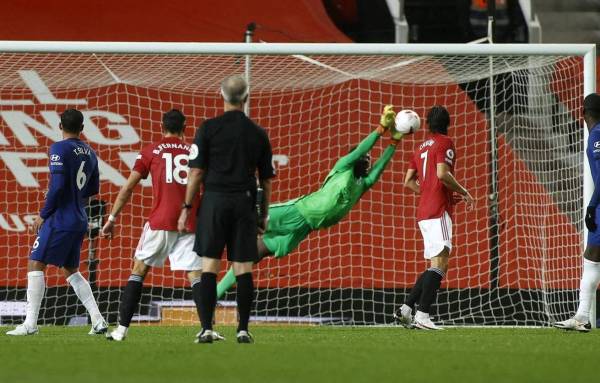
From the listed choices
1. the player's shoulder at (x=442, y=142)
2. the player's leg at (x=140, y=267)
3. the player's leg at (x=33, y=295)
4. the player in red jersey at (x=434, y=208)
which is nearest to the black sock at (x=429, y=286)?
the player in red jersey at (x=434, y=208)

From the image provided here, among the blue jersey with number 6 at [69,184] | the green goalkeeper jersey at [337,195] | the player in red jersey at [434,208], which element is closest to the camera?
the blue jersey with number 6 at [69,184]

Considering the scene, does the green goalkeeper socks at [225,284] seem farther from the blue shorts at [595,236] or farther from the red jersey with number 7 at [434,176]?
the blue shorts at [595,236]

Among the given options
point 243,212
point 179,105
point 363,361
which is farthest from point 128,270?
point 363,361

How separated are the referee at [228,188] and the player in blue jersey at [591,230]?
10.0 ft

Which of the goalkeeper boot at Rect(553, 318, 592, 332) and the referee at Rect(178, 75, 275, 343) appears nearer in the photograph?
the referee at Rect(178, 75, 275, 343)

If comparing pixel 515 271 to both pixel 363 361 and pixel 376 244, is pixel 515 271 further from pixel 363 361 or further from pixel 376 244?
pixel 363 361

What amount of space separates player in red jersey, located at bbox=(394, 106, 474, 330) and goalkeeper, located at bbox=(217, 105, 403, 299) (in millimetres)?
594

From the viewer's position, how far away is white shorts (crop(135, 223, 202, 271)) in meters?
9.56

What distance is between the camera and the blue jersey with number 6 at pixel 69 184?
32.2 feet

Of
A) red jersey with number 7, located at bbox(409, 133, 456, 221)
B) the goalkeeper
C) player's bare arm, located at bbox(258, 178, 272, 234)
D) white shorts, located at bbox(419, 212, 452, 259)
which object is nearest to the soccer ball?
red jersey with number 7, located at bbox(409, 133, 456, 221)

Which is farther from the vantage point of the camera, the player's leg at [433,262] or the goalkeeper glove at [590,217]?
the player's leg at [433,262]

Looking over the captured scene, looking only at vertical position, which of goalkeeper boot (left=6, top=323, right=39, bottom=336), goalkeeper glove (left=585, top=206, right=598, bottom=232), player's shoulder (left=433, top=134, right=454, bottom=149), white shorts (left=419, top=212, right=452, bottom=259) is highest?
player's shoulder (left=433, top=134, right=454, bottom=149)

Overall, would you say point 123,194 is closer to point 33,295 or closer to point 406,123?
point 33,295

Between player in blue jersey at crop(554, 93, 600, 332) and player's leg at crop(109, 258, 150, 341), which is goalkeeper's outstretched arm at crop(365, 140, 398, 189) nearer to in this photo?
player in blue jersey at crop(554, 93, 600, 332)
